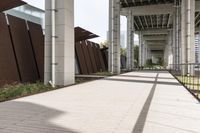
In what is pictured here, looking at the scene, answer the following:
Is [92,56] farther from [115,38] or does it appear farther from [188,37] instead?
[188,37]

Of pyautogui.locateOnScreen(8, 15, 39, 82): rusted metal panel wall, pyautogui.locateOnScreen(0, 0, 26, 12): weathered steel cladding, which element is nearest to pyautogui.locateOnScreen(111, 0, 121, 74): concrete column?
pyautogui.locateOnScreen(8, 15, 39, 82): rusted metal panel wall

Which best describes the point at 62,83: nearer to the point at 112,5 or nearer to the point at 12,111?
the point at 12,111

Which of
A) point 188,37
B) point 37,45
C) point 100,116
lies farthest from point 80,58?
point 100,116

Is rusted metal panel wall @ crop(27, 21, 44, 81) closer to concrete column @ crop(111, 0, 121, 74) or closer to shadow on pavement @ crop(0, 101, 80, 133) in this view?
shadow on pavement @ crop(0, 101, 80, 133)

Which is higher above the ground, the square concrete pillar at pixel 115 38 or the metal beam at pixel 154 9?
the metal beam at pixel 154 9

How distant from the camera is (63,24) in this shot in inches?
484

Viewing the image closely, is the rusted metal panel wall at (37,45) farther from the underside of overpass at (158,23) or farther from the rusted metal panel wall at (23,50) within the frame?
the underside of overpass at (158,23)

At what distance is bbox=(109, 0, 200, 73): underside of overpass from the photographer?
26.7 m

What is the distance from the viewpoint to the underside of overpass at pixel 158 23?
2669 cm

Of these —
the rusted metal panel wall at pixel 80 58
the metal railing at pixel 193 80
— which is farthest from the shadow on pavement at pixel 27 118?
the rusted metal panel wall at pixel 80 58

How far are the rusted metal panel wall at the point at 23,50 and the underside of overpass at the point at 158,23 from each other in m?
14.9

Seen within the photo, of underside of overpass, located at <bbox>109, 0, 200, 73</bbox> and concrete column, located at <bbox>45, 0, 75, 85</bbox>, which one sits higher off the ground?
underside of overpass, located at <bbox>109, 0, 200, 73</bbox>

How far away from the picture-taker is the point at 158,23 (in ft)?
203

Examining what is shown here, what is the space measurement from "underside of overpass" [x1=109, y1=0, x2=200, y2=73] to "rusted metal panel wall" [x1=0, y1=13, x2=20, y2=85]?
16.5 meters
